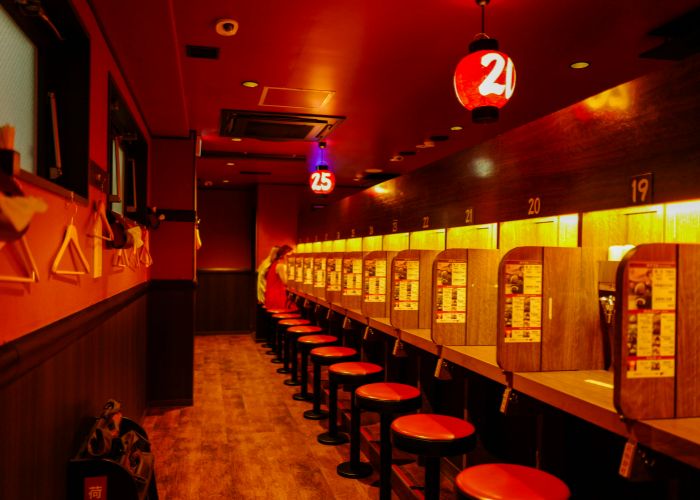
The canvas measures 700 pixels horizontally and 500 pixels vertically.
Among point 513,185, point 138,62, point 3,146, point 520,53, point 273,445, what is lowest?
point 273,445

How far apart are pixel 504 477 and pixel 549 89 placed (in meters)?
3.98

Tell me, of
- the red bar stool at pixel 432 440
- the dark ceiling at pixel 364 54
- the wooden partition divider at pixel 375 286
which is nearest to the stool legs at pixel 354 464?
the wooden partition divider at pixel 375 286

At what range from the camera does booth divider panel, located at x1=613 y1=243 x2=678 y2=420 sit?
181 centimetres

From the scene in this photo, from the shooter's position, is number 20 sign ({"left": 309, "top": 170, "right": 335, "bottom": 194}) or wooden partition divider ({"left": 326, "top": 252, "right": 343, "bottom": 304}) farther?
number 20 sign ({"left": 309, "top": 170, "right": 335, "bottom": 194})

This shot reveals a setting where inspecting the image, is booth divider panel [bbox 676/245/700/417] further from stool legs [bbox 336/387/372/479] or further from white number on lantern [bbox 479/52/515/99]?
stool legs [bbox 336/387/372/479]

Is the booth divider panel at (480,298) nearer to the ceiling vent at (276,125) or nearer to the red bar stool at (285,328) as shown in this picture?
the ceiling vent at (276,125)

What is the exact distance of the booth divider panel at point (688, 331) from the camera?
187 cm

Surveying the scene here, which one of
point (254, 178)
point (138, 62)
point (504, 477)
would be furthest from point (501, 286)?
point (254, 178)

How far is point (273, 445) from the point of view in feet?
15.6

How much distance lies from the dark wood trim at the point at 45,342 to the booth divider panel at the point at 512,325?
71.8 inches

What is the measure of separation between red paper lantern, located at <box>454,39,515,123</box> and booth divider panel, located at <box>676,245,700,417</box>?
1.75 metres

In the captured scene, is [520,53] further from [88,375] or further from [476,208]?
[88,375]

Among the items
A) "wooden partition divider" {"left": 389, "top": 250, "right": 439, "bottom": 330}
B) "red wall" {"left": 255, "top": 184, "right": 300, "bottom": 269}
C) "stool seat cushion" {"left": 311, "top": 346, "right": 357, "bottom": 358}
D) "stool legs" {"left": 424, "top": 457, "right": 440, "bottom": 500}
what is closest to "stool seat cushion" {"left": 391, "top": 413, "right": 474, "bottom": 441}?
"stool legs" {"left": 424, "top": 457, "right": 440, "bottom": 500}

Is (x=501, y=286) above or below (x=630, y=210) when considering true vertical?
below
